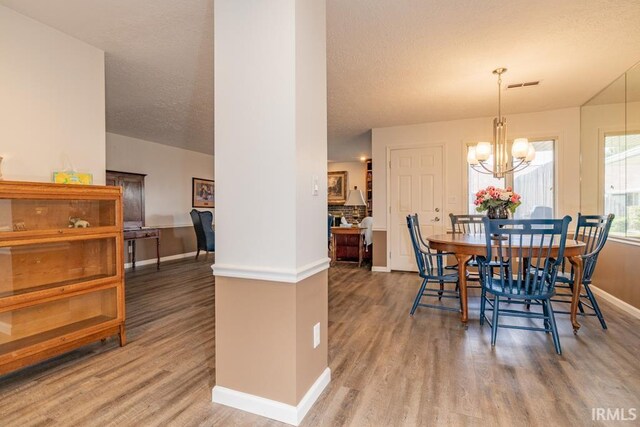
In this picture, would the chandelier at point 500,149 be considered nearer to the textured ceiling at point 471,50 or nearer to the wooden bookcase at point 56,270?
the textured ceiling at point 471,50

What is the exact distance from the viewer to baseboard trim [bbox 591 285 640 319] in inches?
118

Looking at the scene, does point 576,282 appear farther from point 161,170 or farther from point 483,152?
point 161,170

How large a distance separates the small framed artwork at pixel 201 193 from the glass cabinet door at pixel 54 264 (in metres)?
4.81

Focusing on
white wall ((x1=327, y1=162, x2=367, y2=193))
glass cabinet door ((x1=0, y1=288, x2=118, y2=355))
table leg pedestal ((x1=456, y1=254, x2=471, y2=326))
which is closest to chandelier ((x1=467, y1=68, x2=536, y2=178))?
table leg pedestal ((x1=456, y1=254, x2=471, y2=326))

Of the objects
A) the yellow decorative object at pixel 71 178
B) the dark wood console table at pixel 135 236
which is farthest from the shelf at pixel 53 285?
the dark wood console table at pixel 135 236

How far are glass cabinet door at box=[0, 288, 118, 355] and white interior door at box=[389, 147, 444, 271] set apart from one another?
414 centimetres

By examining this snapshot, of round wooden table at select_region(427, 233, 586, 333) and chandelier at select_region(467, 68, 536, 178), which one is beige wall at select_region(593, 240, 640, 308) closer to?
round wooden table at select_region(427, 233, 586, 333)

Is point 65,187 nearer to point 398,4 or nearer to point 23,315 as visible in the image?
point 23,315

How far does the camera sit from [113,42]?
2.59 m

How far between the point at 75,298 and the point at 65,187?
86cm

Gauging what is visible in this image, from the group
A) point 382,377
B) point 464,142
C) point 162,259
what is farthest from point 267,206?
point 162,259

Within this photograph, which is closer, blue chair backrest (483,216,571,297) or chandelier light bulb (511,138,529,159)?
blue chair backrest (483,216,571,297)

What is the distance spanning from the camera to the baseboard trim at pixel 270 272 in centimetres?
151

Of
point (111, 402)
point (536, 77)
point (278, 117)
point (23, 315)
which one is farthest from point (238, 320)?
point (536, 77)
